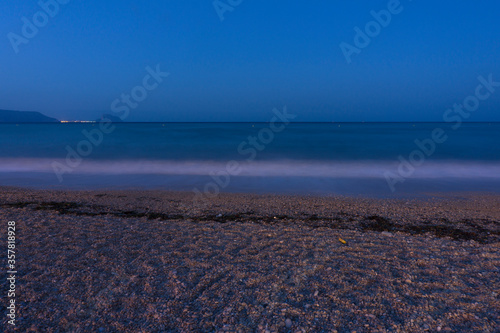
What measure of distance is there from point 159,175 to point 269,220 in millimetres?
9823

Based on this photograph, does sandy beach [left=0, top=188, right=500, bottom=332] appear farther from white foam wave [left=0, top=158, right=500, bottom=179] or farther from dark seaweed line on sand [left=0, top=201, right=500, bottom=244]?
white foam wave [left=0, top=158, right=500, bottom=179]

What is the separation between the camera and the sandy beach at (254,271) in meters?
3.15

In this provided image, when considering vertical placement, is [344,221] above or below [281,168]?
below

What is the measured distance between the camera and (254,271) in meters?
4.12

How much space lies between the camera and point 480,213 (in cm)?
765

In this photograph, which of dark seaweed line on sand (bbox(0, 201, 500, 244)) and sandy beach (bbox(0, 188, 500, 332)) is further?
dark seaweed line on sand (bbox(0, 201, 500, 244))

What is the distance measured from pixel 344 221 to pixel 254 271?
3.29 meters

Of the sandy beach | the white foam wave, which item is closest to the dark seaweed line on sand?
the sandy beach

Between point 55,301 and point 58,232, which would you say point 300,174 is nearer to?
point 58,232

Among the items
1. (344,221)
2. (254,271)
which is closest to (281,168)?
(344,221)

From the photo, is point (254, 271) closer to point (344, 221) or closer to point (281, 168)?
point (344, 221)

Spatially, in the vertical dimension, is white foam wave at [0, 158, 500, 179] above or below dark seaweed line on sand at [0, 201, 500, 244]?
above

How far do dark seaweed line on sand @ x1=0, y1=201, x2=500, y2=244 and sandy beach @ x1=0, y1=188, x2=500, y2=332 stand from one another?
0.02 meters

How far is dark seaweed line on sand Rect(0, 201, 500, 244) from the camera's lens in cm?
597
